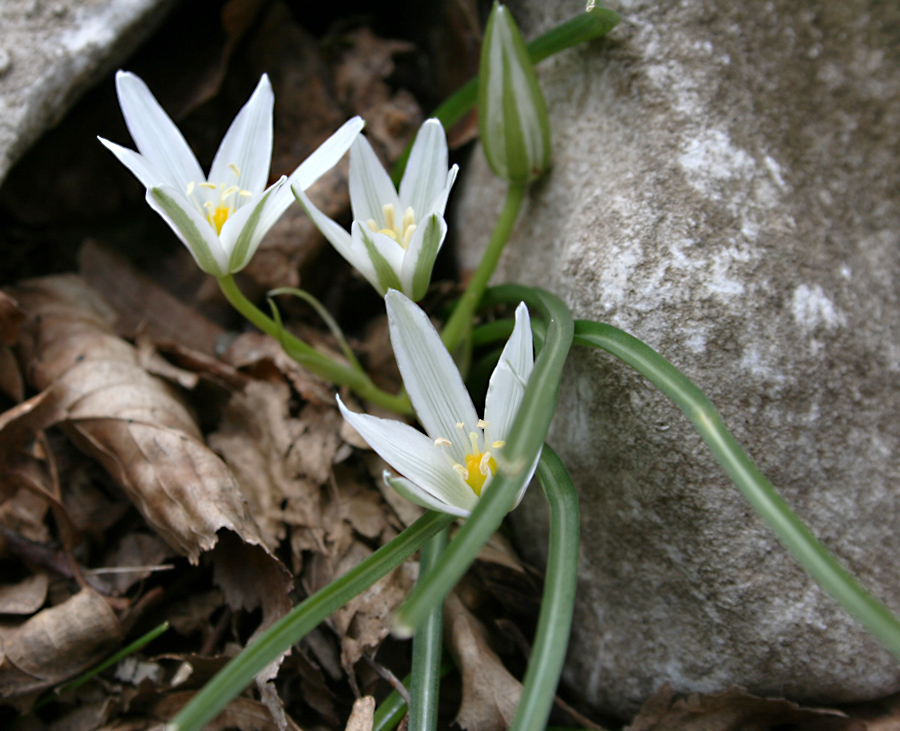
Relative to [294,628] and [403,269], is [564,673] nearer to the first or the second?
[294,628]

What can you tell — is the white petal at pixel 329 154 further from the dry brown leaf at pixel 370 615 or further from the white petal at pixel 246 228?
the dry brown leaf at pixel 370 615

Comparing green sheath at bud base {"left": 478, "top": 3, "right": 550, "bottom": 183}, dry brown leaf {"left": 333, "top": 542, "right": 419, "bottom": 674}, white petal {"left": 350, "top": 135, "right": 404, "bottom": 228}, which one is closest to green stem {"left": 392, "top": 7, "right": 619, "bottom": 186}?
green sheath at bud base {"left": 478, "top": 3, "right": 550, "bottom": 183}

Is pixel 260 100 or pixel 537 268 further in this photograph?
pixel 537 268

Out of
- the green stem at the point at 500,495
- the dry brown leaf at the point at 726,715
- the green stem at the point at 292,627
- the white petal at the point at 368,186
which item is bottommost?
the dry brown leaf at the point at 726,715

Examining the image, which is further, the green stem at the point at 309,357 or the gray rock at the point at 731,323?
the green stem at the point at 309,357

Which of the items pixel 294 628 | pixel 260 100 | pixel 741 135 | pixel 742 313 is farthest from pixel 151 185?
pixel 741 135

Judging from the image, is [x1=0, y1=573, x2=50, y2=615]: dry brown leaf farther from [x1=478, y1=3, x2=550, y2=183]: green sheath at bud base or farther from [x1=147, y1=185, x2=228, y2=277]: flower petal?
[x1=478, y1=3, x2=550, y2=183]: green sheath at bud base

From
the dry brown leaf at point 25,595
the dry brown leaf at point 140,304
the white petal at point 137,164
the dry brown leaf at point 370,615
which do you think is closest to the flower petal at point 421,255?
the white petal at point 137,164
